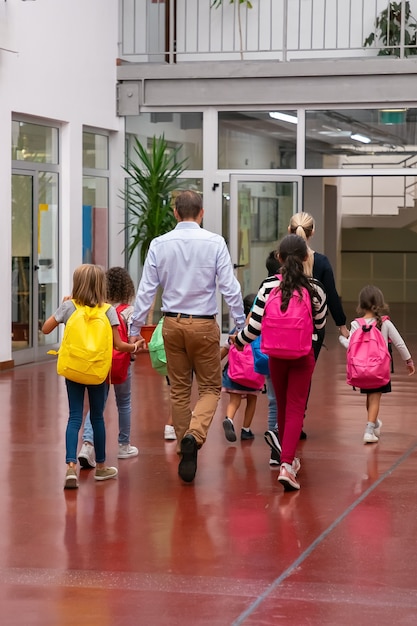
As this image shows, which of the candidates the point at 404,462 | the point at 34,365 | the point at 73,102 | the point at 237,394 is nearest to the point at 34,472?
the point at 237,394

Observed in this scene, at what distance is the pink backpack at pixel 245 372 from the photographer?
780 cm

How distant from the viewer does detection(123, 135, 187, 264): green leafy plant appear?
47.5 ft

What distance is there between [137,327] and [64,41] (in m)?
7.31

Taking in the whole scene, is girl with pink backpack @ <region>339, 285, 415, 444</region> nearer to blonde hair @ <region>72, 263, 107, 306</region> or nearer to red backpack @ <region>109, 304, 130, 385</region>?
red backpack @ <region>109, 304, 130, 385</region>

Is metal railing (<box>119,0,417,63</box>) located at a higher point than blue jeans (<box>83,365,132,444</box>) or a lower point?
higher

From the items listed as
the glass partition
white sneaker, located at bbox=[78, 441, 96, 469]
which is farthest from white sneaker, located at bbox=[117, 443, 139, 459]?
the glass partition

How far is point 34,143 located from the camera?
12898 mm

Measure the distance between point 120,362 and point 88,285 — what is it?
0.71 m

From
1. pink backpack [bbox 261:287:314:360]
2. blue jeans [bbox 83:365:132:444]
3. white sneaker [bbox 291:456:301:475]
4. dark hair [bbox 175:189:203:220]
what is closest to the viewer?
pink backpack [bbox 261:287:314:360]

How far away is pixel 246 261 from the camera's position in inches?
575

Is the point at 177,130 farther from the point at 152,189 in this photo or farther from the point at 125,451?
the point at 125,451

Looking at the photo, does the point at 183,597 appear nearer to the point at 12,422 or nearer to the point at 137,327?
the point at 137,327

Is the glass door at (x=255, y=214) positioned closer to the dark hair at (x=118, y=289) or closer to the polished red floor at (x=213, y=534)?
the polished red floor at (x=213, y=534)

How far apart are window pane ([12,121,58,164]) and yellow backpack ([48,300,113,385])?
6473mm
